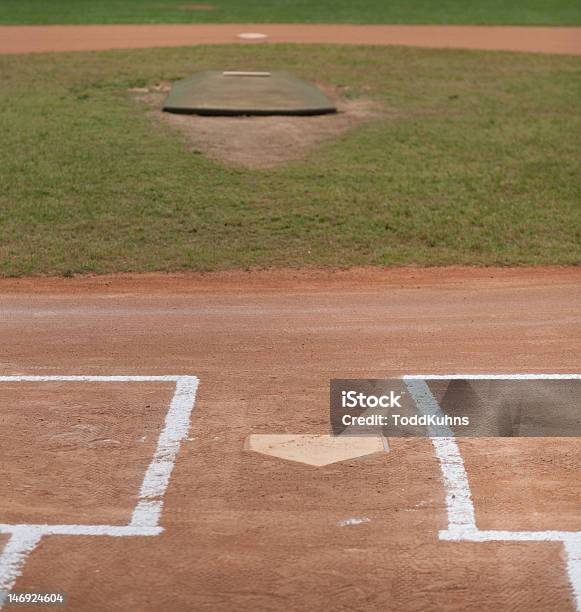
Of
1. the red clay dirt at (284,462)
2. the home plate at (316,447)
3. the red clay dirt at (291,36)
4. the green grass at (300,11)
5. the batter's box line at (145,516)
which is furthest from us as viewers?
the green grass at (300,11)

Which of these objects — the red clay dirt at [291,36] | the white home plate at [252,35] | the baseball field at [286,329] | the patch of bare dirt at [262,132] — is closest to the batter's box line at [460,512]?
the baseball field at [286,329]

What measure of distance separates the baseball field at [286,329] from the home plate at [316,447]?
2 cm

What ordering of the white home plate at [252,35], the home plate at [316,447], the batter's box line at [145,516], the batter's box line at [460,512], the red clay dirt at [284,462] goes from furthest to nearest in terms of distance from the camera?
1. the white home plate at [252,35]
2. the home plate at [316,447]
3. the batter's box line at [460,512]
4. the batter's box line at [145,516]
5. the red clay dirt at [284,462]

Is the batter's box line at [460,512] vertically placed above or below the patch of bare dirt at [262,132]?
below

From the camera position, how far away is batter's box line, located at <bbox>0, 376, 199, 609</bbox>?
5648mm

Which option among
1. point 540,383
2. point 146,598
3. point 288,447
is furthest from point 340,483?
point 540,383

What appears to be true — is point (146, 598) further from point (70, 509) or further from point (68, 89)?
point (68, 89)

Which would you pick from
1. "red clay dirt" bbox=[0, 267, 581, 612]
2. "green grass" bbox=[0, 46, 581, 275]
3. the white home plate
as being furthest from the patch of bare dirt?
the white home plate

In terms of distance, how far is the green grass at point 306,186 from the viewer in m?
12.2

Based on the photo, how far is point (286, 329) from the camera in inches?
372

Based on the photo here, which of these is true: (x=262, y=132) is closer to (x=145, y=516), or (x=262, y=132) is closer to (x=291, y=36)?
(x=291, y=36)

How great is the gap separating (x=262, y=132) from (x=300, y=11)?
15.1m

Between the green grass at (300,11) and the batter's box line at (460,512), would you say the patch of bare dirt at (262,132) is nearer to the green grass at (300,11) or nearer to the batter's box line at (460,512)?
the batter's box line at (460,512)

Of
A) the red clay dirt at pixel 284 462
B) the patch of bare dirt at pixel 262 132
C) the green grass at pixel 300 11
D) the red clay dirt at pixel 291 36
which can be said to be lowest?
the red clay dirt at pixel 284 462
